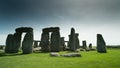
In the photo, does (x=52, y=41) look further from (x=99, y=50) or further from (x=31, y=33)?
(x=99, y=50)

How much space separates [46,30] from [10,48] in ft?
25.1

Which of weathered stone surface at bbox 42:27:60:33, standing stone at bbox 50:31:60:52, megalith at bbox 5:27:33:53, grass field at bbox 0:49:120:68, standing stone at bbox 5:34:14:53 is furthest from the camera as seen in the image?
weathered stone surface at bbox 42:27:60:33

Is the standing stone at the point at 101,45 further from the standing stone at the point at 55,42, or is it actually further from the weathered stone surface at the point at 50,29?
the weathered stone surface at the point at 50,29

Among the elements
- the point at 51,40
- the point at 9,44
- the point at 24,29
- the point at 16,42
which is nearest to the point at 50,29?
the point at 51,40

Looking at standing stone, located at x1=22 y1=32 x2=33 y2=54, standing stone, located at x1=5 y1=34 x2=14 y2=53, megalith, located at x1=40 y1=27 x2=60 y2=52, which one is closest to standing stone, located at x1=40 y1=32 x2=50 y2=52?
megalith, located at x1=40 y1=27 x2=60 y2=52

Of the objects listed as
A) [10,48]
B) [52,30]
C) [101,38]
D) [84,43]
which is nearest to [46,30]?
[52,30]

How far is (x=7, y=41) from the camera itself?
906 inches

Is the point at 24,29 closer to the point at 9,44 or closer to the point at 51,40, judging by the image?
the point at 9,44

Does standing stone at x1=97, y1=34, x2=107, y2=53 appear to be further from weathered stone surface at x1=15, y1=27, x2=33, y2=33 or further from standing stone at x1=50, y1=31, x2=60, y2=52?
weathered stone surface at x1=15, y1=27, x2=33, y2=33

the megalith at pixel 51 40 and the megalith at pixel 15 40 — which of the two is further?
the megalith at pixel 51 40

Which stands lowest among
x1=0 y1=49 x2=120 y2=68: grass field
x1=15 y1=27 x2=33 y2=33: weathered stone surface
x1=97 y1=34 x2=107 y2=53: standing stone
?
x1=0 y1=49 x2=120 y2=68: grass field

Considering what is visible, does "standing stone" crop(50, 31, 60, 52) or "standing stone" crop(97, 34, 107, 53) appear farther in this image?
"standing stone" crop(50, 31, 60, 52)

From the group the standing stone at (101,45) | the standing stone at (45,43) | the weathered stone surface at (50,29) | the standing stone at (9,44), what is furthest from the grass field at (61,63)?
the weathered stone surface at (50,29)

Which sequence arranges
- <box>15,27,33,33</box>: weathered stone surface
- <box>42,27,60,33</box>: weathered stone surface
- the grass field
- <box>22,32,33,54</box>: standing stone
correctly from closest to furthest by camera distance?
the grass field → <box>22,32,33,54</box>: standing stone → <box>15,27,33,33</box>: weathered stone surface → <box>42,27,60,33</box>: weathered stone surface
